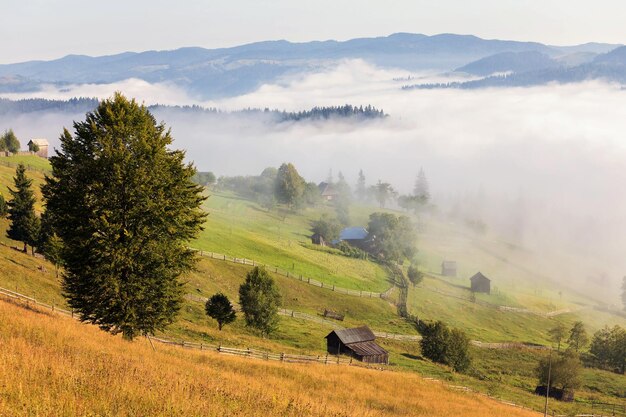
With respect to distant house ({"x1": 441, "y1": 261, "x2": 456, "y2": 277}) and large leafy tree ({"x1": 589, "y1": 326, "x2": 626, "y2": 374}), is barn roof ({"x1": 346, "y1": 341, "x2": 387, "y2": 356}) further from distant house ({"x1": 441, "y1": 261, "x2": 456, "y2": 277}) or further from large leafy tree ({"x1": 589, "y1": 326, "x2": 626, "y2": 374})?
distant house ({"x1": 441, "y1": 261, "x2": 456, "y2": 277})

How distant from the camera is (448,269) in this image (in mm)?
159375

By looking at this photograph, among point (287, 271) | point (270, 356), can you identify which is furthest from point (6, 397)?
point (287, 271)

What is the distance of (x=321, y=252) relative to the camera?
146 metres

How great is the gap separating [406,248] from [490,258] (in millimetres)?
44122

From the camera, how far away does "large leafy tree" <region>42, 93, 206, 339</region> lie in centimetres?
2719

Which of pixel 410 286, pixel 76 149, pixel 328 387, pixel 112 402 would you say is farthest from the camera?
pixel 410 286

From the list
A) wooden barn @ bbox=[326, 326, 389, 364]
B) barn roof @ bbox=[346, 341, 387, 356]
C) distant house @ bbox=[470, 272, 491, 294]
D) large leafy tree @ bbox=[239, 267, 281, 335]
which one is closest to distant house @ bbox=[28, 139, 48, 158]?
large leafy tree @ bbox=[239, 267, 281, 335]

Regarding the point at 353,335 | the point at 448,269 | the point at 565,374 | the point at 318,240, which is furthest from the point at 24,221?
the point at 448,269

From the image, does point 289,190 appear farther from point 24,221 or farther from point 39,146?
point 24,221

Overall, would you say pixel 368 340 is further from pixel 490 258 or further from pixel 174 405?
pixel 490 258

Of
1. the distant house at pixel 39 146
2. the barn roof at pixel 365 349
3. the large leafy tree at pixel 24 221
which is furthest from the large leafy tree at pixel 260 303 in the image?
the distant house at pixel 39 146

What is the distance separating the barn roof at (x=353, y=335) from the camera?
7131cm

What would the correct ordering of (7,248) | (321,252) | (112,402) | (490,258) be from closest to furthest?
1. (112,402)
2. (7,248)
3. (321,252)
4. (490,258)

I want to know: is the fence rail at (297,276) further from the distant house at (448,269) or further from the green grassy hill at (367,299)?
the distant house at (448,269)
